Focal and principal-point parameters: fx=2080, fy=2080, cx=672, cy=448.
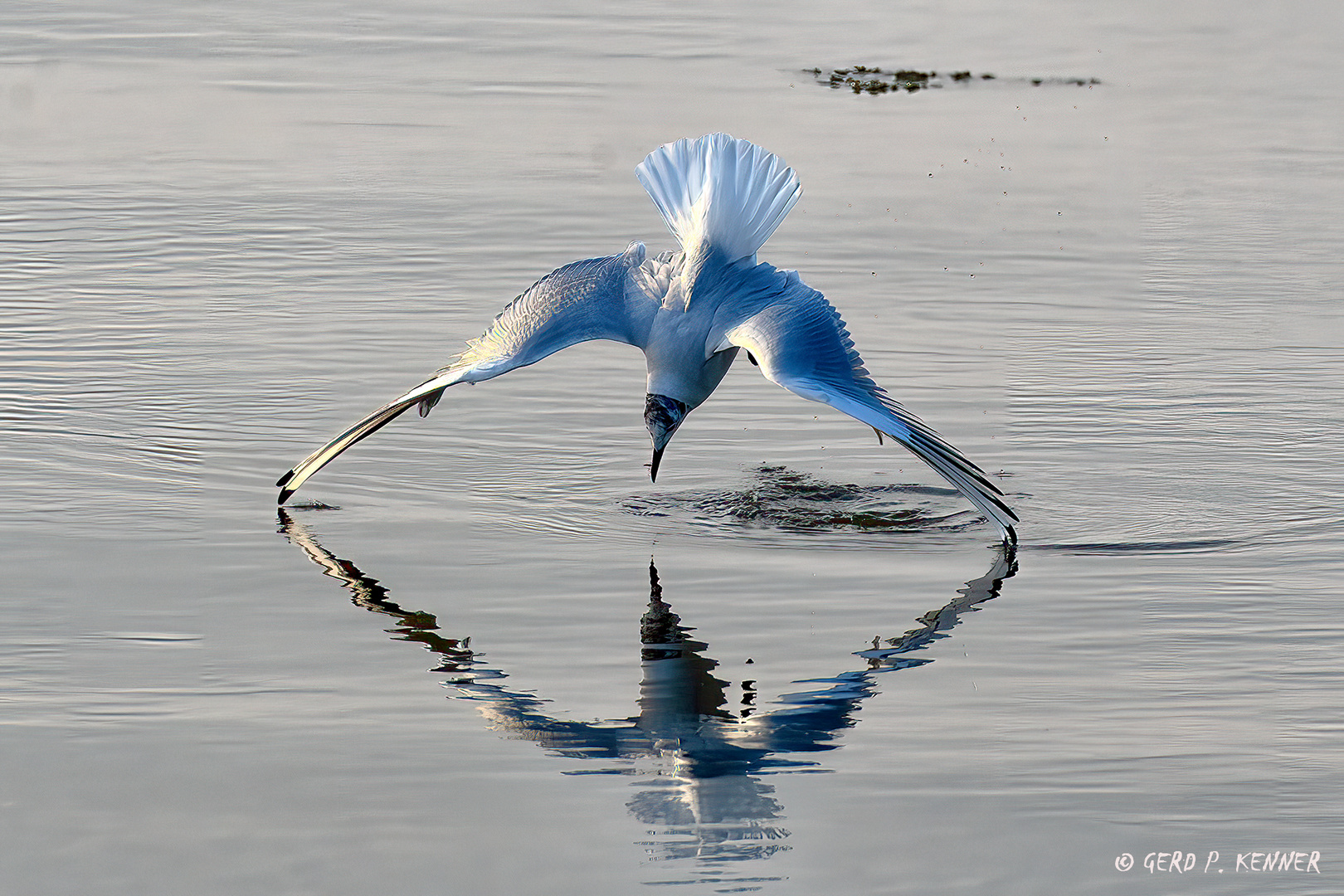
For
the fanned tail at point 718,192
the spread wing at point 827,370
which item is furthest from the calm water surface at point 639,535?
the fanned tail at point 718,192

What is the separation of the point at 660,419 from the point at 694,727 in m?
2.23

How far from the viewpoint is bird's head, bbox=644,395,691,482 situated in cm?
841

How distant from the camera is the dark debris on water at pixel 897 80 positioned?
63.6 ft

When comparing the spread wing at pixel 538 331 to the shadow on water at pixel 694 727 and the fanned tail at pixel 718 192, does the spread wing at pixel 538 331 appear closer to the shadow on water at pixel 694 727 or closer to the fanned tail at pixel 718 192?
the fanned tail at pixel 718 192

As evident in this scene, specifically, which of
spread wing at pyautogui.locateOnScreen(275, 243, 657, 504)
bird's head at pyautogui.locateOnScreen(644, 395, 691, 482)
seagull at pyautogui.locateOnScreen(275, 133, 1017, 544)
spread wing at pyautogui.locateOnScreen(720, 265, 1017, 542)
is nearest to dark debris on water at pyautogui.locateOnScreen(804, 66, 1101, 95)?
seagull at pyautogui.locateOnScreen(275, 133, 1017, 544)

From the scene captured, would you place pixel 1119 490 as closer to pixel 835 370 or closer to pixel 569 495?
pixel 835 370

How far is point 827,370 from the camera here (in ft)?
26.3

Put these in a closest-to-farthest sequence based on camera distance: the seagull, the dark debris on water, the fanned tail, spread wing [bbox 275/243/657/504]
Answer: the seagull
spread wing [bbox 275/243/657/504]
the fanned tail
the dark debris on water

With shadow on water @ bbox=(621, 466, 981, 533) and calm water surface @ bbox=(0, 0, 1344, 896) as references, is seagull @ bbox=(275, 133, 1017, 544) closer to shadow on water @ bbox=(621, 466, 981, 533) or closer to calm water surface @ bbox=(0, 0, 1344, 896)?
shadow on water @ bbox=(621, 466, 981, 533)

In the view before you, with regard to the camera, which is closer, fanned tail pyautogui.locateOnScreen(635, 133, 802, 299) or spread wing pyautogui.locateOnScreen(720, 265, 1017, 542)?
spread wing pyautogui.locateOnScreen(720, 265, 1017, 542)

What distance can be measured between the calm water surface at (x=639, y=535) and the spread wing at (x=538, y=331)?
33 cm

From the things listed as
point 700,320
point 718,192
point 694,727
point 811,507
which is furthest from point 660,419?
point 694,727

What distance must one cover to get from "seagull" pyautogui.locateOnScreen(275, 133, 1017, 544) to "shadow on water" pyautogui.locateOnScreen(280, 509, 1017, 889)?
91 centimetres

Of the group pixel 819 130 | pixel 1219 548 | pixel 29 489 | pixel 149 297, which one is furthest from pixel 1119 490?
pixel 819 130
